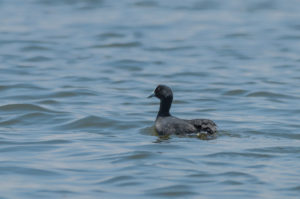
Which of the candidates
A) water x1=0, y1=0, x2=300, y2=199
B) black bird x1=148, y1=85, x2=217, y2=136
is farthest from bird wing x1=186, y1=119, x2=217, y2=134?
water x1=0, y1=0, x2=300, y2=199

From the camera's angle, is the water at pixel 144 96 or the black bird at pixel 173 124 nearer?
the water at pixel 144 96

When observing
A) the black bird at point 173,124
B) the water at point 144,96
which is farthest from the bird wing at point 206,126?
the water at point 144,96

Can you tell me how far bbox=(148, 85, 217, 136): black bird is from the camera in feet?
40.7

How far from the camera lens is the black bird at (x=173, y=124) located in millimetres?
12391

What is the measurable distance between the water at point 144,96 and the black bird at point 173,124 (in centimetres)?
17

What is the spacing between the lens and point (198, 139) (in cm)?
1244

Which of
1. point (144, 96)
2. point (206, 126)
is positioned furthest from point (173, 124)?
point (144, 96)

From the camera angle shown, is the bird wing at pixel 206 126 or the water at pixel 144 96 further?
the bird wing at pixel 206 126

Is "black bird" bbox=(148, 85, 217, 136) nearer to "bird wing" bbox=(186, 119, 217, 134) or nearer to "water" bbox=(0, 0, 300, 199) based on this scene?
"bird wing" bbox=(186, 119, 217, 134)

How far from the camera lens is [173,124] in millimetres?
12867

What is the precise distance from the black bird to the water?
0.56 feet

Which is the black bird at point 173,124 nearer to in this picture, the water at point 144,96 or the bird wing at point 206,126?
the bird wing at point 206,126

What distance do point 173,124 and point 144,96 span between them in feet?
14.7

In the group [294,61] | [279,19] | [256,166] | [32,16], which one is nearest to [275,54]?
[294,61]
